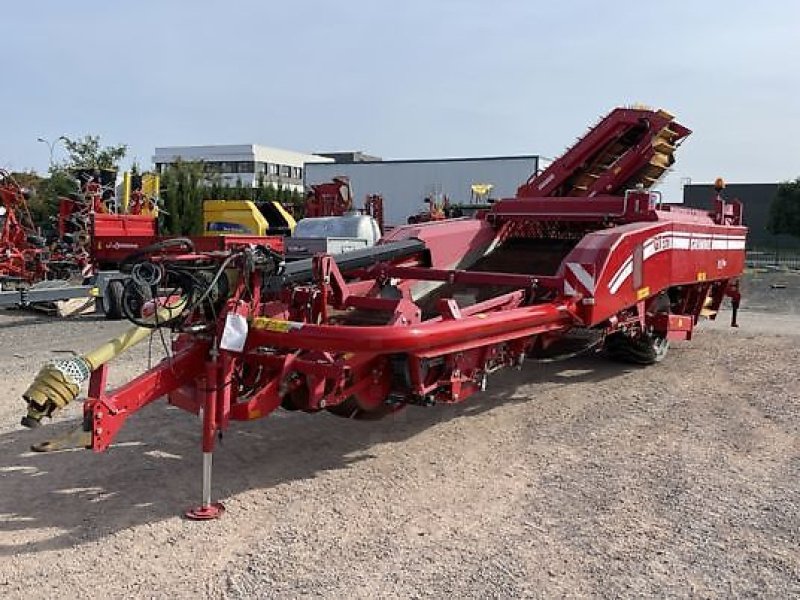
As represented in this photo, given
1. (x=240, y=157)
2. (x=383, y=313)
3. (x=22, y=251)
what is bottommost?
(x=383, y=313)

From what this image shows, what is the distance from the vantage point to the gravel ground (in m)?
3.50

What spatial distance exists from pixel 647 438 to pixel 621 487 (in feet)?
3.42

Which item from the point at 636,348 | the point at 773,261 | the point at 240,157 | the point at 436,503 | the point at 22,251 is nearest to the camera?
the point at 436,503

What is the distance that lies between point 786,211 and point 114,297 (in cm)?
4625

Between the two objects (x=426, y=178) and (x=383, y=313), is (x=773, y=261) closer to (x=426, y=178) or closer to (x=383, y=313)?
(x=426, y=178)

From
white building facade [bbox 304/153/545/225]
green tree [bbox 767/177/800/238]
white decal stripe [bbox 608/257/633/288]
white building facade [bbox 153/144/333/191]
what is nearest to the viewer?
white decal stripe [bbox 608/257/633/288]

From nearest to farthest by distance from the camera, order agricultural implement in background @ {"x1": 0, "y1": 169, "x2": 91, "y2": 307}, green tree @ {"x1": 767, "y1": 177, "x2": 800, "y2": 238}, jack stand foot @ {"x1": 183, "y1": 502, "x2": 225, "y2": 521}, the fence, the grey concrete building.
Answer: jack stand foot @ {"x1": 183, "y1": 502, "x2": 225, "y2": 521}
agricultural implement in background @ {"x1": 0, "y1": 169, "x2": 91, "y2": 307}
the fence
green tree @ {"x1": 767, "y1": 177, "x2": 800, "y2": 238}
the grey concrete building

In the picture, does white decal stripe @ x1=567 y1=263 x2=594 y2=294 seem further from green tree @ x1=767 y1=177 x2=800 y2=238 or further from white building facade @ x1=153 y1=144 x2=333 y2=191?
white building facade @ x1=153 y1=144 x2=333 y2=191

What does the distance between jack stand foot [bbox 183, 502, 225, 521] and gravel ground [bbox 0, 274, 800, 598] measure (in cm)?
5

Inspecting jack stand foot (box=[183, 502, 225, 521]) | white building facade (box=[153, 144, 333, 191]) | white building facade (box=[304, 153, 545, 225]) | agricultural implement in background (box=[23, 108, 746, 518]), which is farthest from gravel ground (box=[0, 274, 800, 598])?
white building facade (box=[153, 144, 333, 191])

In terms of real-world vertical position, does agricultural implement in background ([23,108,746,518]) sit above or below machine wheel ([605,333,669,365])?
above

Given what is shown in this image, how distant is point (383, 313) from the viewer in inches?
201

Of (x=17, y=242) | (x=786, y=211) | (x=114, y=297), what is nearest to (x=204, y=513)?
(x=114, y=297)

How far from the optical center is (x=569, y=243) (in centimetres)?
749
